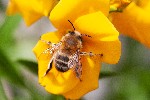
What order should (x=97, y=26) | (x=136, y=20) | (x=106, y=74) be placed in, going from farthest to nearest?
(x=106, y=74) < (x=136, y=20) < (x=97, y=26)

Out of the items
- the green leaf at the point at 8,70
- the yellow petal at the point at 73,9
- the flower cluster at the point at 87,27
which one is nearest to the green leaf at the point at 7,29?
the green leaf at the point at 8,70

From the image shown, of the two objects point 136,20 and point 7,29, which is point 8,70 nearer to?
point 7,29

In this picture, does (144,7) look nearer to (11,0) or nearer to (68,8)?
(68,8)

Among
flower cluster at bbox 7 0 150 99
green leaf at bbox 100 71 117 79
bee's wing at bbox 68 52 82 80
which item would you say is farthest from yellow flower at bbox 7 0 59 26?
green leaf at bbox 100 71 117 79

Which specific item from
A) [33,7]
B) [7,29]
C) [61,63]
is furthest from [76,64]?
[7,29]

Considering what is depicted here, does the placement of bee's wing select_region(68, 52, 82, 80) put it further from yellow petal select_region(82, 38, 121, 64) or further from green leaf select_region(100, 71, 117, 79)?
green leaf select_region(100, 71, 117, 79)

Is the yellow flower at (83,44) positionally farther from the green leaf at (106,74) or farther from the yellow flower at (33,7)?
the green leaf at (106,74)

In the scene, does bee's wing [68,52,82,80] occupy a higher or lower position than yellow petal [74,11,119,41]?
lower
